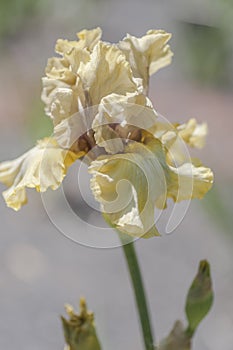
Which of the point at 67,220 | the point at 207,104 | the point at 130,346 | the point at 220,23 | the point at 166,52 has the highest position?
the point at 166,52

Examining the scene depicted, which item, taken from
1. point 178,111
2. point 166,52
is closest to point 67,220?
point 178,111

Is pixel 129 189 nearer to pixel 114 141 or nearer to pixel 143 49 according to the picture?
pixel 114 141

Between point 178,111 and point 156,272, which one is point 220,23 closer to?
point 178,111

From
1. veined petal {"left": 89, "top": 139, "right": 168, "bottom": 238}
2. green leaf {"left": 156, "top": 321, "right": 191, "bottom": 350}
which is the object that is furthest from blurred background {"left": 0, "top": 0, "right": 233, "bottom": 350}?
veined petal {"left": 89, "top": 139, "right": 168, "bottom": 238}

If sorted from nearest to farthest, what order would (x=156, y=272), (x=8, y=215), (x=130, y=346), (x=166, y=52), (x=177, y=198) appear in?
(x=177, y=198)
(x=166, y=52)
(x=130, y=346)
(x=156, y=272)
(x=8, y=215)

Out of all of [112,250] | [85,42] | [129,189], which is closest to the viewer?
[129,189]

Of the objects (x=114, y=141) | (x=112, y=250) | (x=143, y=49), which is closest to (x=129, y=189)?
(x=114, y=141)
